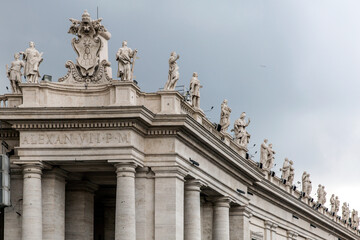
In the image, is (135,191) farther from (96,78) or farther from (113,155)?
(96,78)

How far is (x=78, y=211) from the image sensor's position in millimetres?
65125

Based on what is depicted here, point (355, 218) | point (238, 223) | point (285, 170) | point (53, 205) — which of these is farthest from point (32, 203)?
point (355, 218)

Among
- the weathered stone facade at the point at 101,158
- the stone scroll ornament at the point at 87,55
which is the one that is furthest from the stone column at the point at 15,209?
the stone scroll ornament at the point at 87,55

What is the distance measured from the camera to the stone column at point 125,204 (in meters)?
59.3

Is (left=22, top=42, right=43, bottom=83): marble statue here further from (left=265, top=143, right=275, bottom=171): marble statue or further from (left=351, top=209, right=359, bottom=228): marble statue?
(left=351, top=209, right=359, bottom=228): marble statue

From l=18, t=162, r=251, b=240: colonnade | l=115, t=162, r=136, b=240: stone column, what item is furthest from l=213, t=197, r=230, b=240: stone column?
l=115, t=162, r=136, b=240: stone column

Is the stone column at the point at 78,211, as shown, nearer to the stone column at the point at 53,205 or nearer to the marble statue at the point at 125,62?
the stone column at the point at 53,205

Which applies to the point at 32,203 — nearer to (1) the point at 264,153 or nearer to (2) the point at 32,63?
(2) the point at 32,63

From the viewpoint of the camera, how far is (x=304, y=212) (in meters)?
104

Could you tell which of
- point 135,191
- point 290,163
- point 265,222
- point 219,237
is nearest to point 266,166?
point 265,222

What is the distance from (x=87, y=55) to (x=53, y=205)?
9363 millimetres

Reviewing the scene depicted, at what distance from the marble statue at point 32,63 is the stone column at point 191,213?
1164 centimetres

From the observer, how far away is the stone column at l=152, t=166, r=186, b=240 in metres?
62.0

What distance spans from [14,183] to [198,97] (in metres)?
14.7
